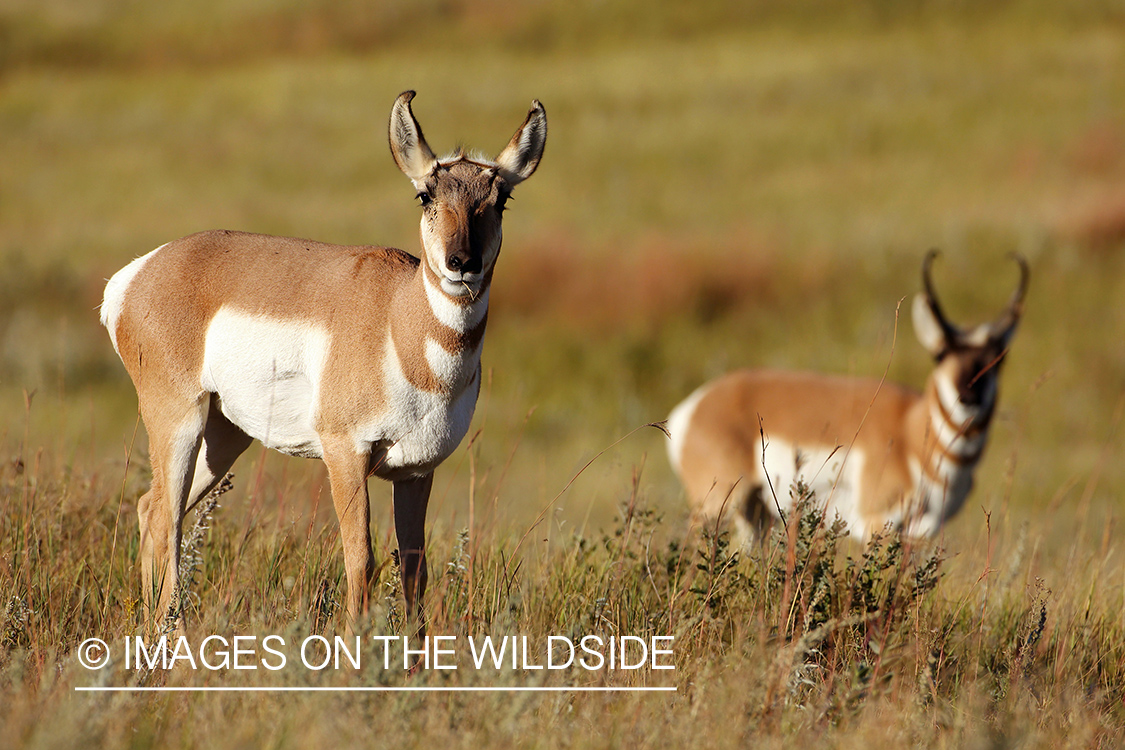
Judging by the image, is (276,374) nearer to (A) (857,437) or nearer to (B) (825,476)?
(B) (825,476)

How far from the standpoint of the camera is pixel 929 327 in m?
7.49

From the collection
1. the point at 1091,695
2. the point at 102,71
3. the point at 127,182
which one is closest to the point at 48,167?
the point at 127,182

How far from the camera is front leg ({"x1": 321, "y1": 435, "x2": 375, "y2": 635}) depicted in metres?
3.47

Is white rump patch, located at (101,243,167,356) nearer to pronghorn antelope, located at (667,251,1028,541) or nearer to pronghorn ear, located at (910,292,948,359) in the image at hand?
pronghorn antelope, located at (667,251,1028,541)

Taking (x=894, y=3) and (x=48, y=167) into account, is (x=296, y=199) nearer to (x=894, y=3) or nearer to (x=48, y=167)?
(x=48, y=167)

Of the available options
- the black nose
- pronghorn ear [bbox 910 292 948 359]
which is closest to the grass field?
pronghorn ear [bbox 910 292 948 359]

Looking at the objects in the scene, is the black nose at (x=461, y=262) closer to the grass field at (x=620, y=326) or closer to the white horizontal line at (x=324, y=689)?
the grass field at (x=620, y=326)

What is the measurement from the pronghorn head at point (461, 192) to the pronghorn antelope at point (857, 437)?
396 centimetres

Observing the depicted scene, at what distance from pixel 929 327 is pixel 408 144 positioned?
5052 mm

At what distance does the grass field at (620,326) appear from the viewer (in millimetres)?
3443

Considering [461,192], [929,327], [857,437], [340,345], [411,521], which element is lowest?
[857,437]

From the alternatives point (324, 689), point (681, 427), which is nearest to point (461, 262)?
point (324, 689)

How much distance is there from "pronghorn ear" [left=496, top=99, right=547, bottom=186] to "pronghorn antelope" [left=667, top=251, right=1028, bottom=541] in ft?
12.8

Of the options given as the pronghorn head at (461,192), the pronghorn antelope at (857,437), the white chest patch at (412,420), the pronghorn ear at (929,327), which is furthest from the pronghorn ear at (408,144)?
the pronghorn ear at (929,327)
